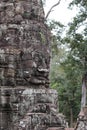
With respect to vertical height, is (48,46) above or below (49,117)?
above

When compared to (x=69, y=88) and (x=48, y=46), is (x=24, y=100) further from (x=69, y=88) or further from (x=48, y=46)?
(x=69, y=88)

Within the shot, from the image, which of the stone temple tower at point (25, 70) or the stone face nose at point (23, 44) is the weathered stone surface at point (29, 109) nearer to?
the stone temple tower at point (25, 70)

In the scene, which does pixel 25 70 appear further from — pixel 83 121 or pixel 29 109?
pixel 83 121

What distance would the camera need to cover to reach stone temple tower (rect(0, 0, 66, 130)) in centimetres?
995

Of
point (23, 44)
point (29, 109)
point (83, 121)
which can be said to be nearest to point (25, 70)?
point (23, 44)

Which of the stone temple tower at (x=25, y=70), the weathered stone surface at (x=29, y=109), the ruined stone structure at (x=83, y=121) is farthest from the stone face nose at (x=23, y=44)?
the ruined stone structure at (x=83, y=121)

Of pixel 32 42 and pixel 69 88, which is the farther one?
pixel 69 88

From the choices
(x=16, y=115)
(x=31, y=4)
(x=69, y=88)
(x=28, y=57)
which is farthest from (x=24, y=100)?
(x=69, y=88)

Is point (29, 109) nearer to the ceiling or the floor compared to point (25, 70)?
nearer to the floor

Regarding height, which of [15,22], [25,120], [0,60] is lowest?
[25,120]

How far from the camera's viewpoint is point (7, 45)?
35.9 feet

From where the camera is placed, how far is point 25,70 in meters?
10.7

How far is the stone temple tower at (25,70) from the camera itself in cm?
995

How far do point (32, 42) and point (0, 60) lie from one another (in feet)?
3.38
